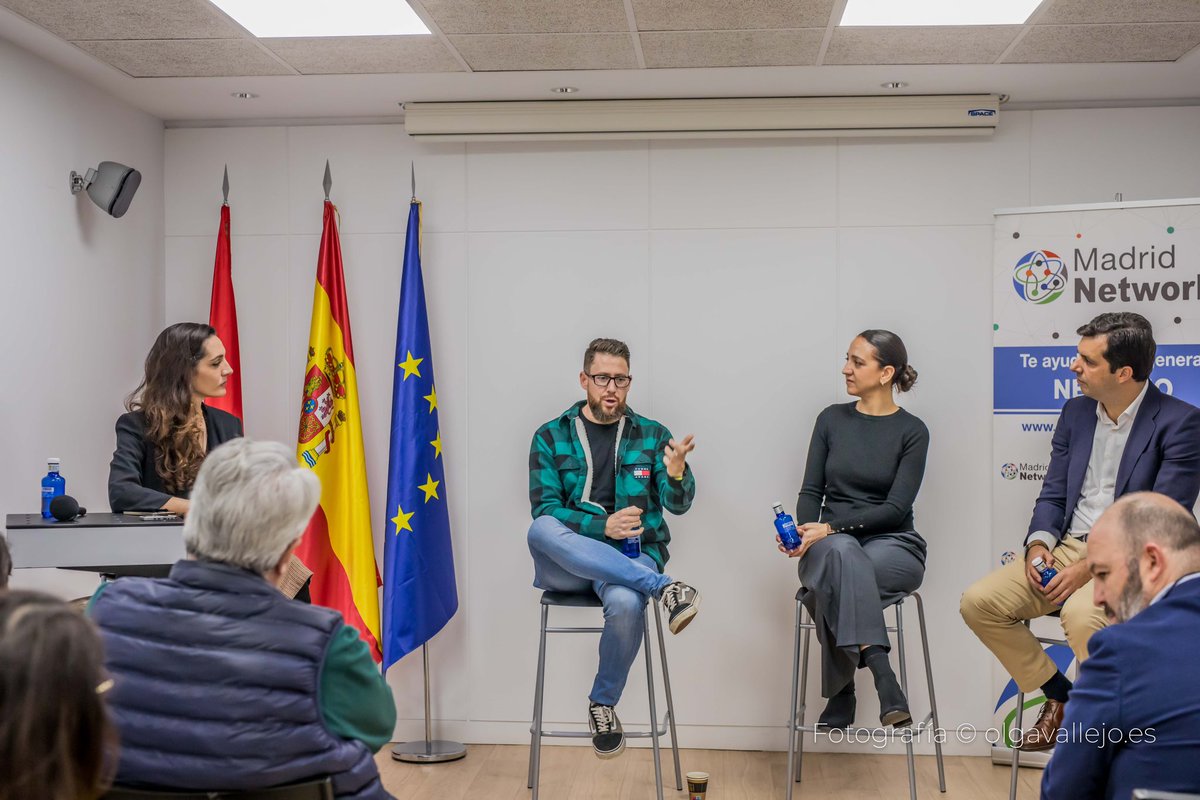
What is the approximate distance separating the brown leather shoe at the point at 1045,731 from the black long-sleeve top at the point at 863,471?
817 millimetres

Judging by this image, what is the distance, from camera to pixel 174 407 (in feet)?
12.5

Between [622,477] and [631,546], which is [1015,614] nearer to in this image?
[631,546]

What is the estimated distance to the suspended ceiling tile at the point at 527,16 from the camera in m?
3.55

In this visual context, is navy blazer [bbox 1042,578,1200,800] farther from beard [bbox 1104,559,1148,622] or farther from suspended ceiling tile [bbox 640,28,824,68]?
suspended ceiling tile [bbox 640,28,824,68]

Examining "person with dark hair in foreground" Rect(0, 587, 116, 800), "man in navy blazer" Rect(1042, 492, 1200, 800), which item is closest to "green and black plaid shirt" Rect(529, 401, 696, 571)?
"man in navy blazer" Rect(1042, 492, 1200, 800)

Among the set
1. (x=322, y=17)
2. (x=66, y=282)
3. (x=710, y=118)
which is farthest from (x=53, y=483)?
(x=710, y=118)

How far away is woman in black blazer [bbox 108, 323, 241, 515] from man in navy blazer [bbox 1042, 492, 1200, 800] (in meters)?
2.93

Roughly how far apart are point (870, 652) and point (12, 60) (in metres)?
3.72

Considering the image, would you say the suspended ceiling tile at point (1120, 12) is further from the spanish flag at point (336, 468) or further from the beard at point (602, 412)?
the spanish flag at point (336, 468)

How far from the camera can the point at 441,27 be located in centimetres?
378

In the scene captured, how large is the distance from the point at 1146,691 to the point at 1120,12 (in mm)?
2679

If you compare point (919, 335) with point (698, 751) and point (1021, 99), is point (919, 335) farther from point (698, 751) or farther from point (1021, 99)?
point (698, 751)

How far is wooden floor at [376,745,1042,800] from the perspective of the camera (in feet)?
13.7

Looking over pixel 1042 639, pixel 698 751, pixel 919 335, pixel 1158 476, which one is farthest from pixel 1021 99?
pixel 698 751
